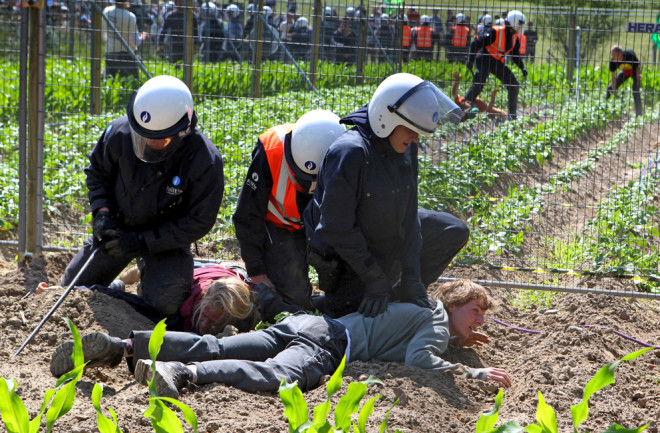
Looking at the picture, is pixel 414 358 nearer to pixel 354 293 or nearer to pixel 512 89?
pixel 354 293

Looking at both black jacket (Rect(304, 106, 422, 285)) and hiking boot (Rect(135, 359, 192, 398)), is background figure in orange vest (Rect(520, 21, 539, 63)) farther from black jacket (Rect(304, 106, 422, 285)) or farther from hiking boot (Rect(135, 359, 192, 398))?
hiking boot (Rect(135, 359, 192, 398))

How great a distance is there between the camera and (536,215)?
8102mm

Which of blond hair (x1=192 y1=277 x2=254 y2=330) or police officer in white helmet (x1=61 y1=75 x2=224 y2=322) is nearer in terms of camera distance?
blond hair (x1=192 y1=277 x2=254 y2=330)

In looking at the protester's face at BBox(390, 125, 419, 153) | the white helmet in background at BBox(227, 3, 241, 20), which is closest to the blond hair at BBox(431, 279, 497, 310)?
the protester's face at BBox(390, 125, 419, 153)

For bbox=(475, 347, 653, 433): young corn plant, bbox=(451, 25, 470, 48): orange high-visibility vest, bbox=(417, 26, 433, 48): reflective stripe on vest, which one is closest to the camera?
bbox=(475, 347, 653, 433): young corn plant

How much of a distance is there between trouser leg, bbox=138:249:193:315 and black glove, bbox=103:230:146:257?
150 millimetres

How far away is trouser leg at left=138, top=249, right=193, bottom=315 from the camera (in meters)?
5.03

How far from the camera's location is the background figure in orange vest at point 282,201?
488 cm

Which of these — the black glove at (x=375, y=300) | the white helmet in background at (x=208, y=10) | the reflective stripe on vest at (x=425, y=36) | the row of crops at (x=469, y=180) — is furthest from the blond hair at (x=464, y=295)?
the reflective stripe on vest at (x=425, y=36)

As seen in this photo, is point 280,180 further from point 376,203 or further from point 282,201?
point 376,203

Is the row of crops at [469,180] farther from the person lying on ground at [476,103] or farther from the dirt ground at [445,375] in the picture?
the dirt ground at [445,375]

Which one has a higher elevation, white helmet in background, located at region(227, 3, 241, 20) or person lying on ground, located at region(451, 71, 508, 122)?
white helmet in background, located at region(227, 3, 241, 20)

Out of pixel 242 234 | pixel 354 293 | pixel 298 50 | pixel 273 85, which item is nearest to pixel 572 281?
pixel 354 293

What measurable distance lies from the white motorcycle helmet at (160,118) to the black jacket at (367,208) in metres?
0.91
